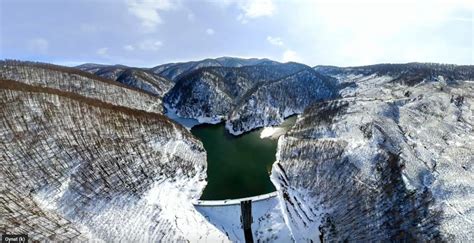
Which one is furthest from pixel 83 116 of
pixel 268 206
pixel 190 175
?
pixel 268 206

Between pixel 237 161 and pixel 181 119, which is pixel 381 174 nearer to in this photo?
pixel 237 161

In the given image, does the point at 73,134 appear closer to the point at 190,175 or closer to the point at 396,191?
the point at 190,175

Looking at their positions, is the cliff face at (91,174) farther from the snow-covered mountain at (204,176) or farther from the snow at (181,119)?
the snow at (181,119)

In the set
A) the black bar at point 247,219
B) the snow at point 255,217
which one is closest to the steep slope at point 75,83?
the snow at point 255,217

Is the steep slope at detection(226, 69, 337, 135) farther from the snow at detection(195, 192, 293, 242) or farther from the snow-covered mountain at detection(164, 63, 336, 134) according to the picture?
the snow at detection(195, 192, 293, 242)

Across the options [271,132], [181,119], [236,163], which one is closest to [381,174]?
[236,163]

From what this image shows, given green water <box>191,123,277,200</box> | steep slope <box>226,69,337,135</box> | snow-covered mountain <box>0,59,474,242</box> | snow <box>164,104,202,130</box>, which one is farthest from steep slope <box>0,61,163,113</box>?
steep slope <box>226,69,337,135</box>
